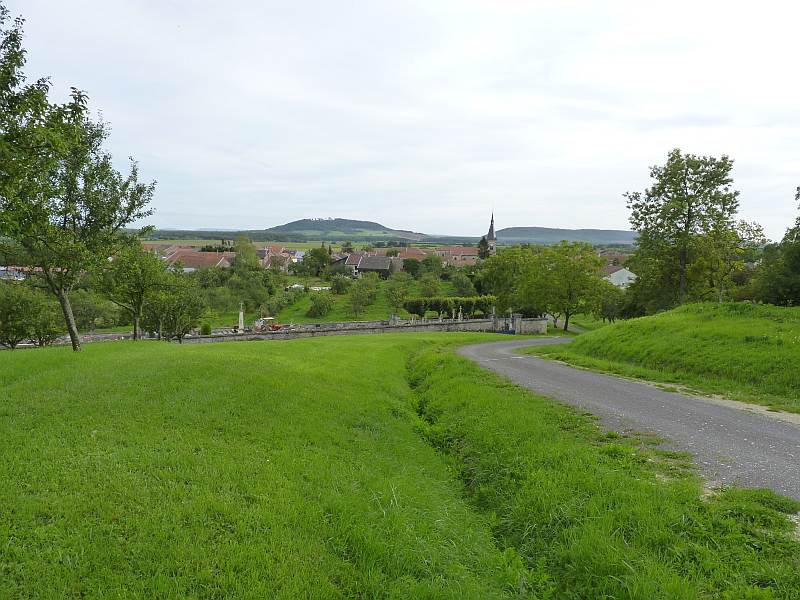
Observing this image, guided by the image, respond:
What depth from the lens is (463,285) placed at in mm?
82750

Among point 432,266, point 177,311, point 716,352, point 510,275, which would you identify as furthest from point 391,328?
point 432,266

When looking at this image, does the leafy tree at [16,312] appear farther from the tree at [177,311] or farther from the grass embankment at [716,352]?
the grass embankment at [716,352]

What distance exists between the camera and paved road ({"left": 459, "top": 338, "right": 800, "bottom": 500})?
6.08m

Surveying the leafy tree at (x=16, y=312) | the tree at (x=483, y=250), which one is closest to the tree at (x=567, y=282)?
the leafy tree at (x=16, y=312)

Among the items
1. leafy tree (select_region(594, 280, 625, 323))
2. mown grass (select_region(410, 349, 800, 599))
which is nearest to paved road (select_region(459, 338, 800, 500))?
mown grass (select_region(410, 349, 800, 599))

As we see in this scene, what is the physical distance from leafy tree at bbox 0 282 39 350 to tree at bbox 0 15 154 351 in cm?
2051

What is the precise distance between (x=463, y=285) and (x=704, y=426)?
74972 millimetres

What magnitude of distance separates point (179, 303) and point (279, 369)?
2538 cm

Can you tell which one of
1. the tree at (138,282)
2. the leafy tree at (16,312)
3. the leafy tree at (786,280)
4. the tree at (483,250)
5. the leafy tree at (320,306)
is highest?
the tree at (483,250)

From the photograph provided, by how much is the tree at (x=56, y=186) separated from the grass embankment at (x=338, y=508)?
3.98 metres

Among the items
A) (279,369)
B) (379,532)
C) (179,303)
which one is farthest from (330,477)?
(179,303)

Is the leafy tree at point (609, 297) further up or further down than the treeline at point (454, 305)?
further up

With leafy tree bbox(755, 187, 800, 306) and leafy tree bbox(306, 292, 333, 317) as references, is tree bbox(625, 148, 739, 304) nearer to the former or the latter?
leafy tree bbox(755, 187, 800, 306)

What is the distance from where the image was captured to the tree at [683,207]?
28.4 m
